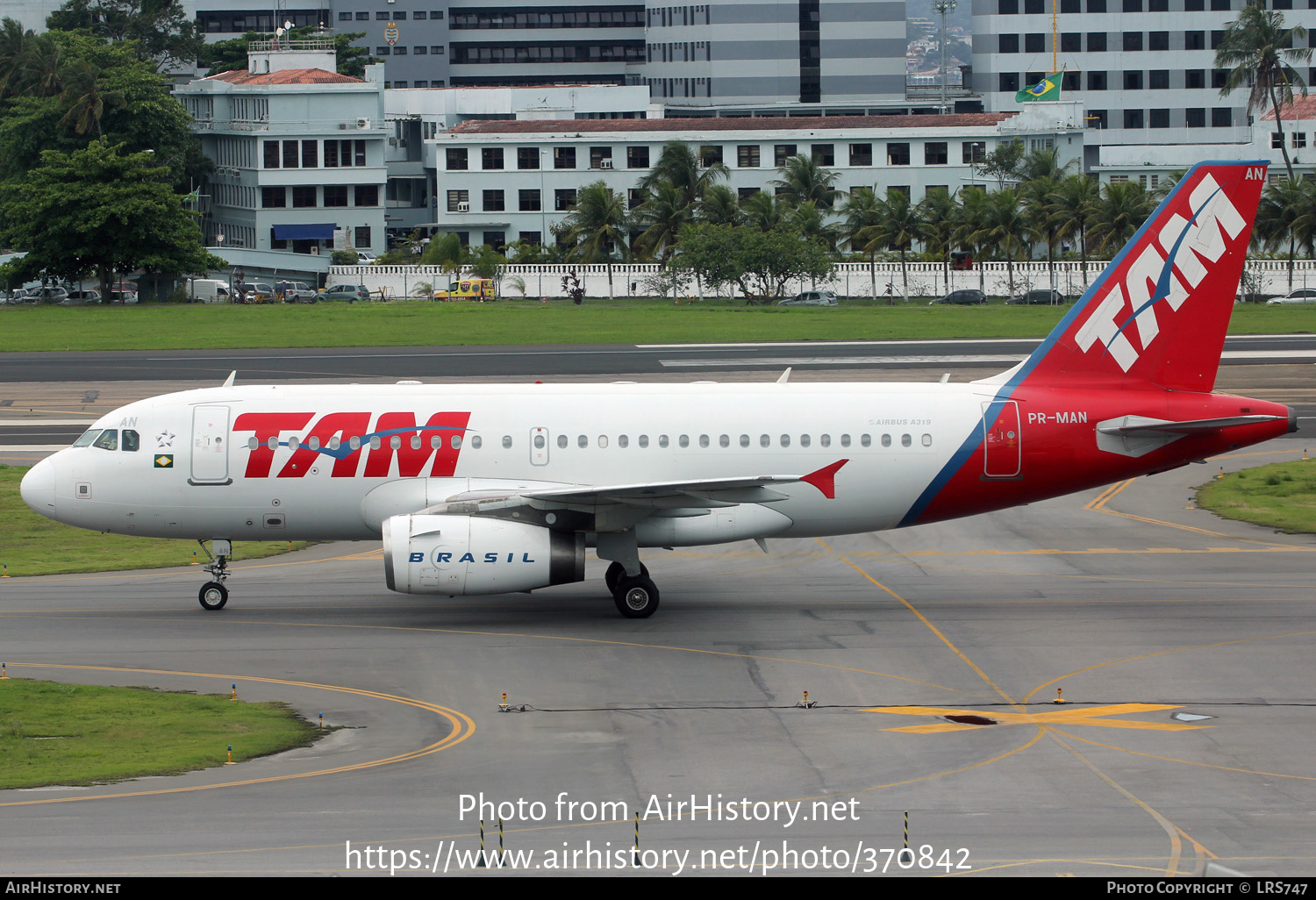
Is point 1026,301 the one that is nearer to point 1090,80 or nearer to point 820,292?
point 820,292

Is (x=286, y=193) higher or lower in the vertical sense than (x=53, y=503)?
higher

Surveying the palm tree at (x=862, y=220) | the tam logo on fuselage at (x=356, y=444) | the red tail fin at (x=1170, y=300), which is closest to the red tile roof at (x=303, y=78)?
the palm tree at (x=862, y=220)

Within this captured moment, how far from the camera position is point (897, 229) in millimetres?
121562

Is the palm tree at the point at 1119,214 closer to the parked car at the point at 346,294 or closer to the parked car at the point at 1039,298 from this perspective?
the parked car at the point at 1039,298

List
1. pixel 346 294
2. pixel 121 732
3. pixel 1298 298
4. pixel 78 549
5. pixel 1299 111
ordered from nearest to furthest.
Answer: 1. pixel 121 732
2. pixel 78 549
3. pixel 1298 298
4. pixel 346 294
5. pixel 1299 111

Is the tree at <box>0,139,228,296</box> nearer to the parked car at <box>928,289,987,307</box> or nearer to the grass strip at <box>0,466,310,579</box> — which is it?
the parked car at <box>928,289,987,307</box>

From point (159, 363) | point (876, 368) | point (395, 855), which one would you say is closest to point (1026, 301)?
point (876, 368)

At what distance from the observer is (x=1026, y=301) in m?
116

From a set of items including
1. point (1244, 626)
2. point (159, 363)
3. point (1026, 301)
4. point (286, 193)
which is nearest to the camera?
point (1244, 626)

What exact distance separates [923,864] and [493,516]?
1501 cm

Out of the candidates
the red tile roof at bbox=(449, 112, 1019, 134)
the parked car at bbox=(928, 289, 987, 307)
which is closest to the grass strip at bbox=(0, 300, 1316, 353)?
the parked car at bbox=(928, 289, 987, 307)

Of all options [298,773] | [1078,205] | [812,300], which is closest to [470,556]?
[298,773]

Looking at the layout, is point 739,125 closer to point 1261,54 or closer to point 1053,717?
point 1261,54

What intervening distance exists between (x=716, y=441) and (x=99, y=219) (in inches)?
3630
